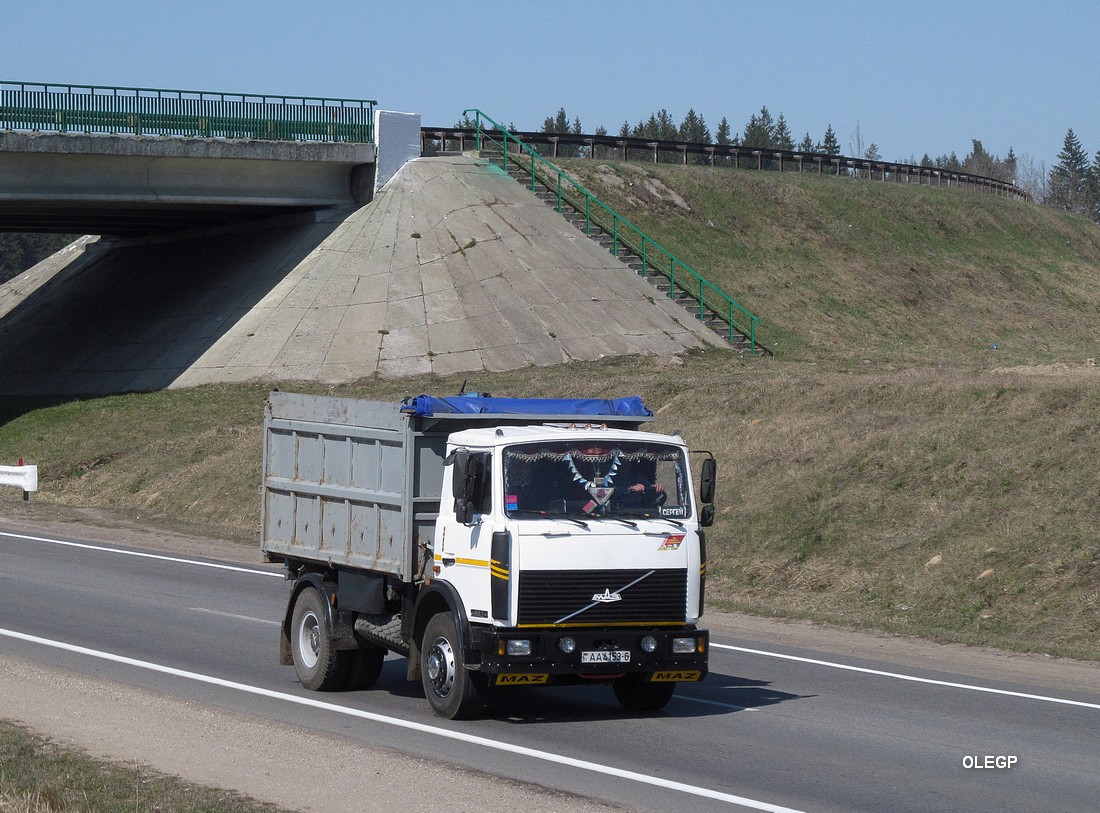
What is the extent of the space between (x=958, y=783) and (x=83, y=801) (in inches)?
219

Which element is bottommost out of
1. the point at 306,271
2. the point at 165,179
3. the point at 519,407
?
the point at 519,407

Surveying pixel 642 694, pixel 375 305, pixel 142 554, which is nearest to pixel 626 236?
pixel 375 305

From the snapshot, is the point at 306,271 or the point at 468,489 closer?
the point at 468,489

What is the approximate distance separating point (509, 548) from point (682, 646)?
1.64 m

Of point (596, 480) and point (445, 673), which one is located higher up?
point (596, 480)

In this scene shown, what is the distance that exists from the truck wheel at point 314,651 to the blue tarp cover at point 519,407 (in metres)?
2.17

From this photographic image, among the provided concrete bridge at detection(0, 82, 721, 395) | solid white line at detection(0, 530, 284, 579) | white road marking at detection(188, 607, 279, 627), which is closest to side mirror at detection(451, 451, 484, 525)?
white road marking at detection(188, 607, 279, 627)

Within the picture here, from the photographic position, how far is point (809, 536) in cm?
2034

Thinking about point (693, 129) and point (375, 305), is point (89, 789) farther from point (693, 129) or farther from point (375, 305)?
point (693, 129)

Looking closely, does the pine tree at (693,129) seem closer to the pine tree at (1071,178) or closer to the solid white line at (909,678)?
the pine tree at (1071,178)

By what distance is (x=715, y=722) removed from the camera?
11023 mm

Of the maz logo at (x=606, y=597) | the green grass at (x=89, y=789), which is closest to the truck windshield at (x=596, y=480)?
the maz logo at (x=606, y=597)

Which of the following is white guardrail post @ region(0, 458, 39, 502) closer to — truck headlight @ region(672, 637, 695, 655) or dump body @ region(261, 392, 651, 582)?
dump body @ region(261, 392, 651, 582)

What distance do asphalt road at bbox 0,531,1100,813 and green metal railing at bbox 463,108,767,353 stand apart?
1142 inches
